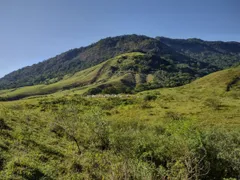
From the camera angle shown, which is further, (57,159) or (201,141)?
(201,141)

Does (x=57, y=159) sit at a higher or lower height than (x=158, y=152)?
higher

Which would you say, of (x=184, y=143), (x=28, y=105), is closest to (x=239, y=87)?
(x=28, y=105)

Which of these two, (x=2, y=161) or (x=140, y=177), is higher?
(x=2, y=161)

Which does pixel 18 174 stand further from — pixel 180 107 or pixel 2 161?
pixel 180 107

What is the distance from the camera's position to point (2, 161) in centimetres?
2091

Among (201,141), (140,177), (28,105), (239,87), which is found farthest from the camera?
(239,87)

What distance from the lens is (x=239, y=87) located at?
7313 inches

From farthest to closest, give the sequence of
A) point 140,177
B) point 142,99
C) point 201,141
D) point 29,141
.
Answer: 1. point 142,99
2. point 201,141
3. point 29,141
4. point 140,177

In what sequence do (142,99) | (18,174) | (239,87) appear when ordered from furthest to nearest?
(239,87) < (142,99) < (18,174)

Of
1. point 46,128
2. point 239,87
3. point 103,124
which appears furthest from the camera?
point 239,87

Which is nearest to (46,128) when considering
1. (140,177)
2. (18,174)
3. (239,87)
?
(18,174)

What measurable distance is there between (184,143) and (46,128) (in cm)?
2721

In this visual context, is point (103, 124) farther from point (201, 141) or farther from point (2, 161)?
point (2, 161)

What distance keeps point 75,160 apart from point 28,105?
308ft
